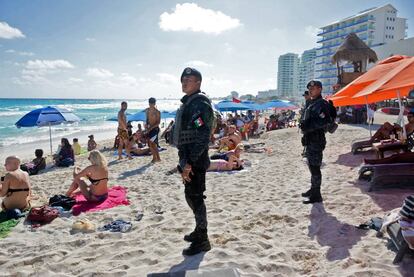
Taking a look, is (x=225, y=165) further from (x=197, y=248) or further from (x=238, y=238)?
(x=197, y=248)

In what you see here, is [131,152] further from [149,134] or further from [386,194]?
[386,194]

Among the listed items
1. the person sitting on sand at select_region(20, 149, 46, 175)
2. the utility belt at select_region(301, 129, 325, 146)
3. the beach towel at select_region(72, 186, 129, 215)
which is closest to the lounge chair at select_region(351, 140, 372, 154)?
the utility belt at select_region(301, 129, 325, 146)

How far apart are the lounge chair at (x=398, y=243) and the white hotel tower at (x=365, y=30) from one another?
7616 cm

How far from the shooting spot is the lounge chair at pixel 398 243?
270cm

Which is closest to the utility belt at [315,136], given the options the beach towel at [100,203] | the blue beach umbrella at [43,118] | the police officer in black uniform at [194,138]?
the police officer in black uniform at [194,138]

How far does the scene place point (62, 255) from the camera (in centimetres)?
326

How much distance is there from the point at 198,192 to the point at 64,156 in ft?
28.0

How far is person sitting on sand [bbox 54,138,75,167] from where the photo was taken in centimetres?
1006

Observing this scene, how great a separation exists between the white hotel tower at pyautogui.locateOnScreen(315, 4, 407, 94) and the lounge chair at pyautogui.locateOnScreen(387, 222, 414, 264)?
76.2m

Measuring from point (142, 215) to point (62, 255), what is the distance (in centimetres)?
132

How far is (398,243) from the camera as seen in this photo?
278cm

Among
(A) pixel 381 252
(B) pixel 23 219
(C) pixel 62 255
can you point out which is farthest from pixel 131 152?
(A) pixel 381 252

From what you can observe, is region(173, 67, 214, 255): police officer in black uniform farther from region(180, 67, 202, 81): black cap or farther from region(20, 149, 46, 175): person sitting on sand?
region(20, 149, 46, 175): person sitting on sand

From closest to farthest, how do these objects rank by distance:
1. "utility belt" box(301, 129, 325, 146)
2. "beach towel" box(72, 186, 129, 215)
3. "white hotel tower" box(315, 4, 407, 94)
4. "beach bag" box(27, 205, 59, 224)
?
"beach bag" box(27, 205, 59, 224) → "utility belt" box(301, 129, 325, 146) → "beach towel" box(72, 186, 129, 215) → "white hotel tower" box(315, 4, 407, 94)
